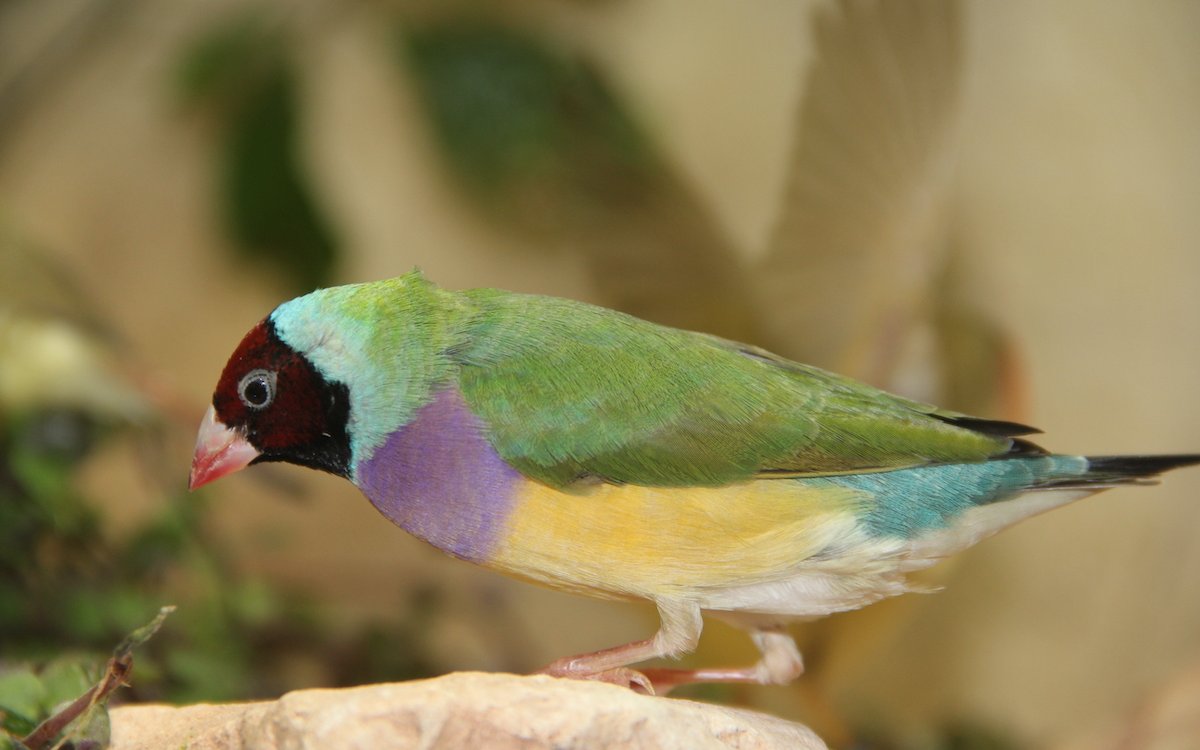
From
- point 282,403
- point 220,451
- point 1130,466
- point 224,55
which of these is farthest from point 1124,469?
point 224,55

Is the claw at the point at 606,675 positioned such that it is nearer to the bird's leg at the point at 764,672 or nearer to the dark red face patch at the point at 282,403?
the bird's leg at the point at 764,672

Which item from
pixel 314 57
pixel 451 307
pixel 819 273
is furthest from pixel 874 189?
pixel 314 57

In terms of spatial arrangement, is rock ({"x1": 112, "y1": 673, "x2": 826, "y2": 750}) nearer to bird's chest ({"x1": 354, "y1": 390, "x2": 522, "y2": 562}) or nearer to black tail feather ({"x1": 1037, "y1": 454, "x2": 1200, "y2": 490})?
bird's chest ({"x1": 354, "y1": 390, "x2": 522, "y2": 562})

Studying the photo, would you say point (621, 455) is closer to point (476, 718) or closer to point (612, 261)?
point (476, 718)

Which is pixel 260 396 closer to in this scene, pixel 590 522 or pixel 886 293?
pixel 590 522

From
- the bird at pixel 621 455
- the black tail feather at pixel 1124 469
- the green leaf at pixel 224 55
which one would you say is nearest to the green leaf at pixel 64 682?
the bird at pixel 621 455
